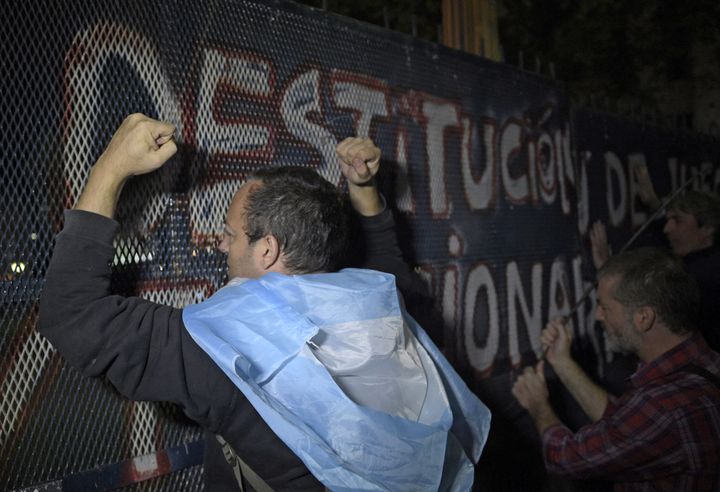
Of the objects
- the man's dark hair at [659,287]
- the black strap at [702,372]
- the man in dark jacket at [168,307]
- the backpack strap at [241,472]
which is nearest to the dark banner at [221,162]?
the man in dark jacket at [168,307]

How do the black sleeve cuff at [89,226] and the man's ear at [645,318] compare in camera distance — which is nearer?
the black sleeve cuff at [89,226]

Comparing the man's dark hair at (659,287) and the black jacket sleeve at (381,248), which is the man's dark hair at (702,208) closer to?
the man's dark hair at (659,287)

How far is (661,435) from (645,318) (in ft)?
1.72

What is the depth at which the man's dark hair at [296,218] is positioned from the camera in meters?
1.88

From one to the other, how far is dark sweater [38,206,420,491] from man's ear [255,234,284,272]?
254 millimetres

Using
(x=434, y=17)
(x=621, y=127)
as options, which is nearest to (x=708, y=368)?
(x=621, y=127)

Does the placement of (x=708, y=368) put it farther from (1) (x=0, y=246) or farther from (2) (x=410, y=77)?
(1) (x=0, y=246)

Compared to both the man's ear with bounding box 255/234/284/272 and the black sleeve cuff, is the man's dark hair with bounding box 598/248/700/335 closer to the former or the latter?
the man's ear with bounding box 255/234/284/272

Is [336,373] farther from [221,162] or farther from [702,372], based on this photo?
[702,372]

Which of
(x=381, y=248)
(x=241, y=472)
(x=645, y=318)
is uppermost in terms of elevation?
(x=381, y=248)

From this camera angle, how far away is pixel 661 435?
100 inches

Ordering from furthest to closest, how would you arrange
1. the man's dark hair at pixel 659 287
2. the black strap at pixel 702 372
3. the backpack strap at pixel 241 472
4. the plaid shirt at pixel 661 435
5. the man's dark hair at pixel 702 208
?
the man's dark hair at pixel 702 208 < the man's dark hair at pixel 659 287 < the black strap at pixel 702 372 < the plaid shirt at pixel 661 435 < the backpack strap at pixel 241 472

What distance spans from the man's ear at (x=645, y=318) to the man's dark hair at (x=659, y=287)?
0.06ft

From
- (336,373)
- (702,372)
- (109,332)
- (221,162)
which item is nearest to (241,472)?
(336,373)
